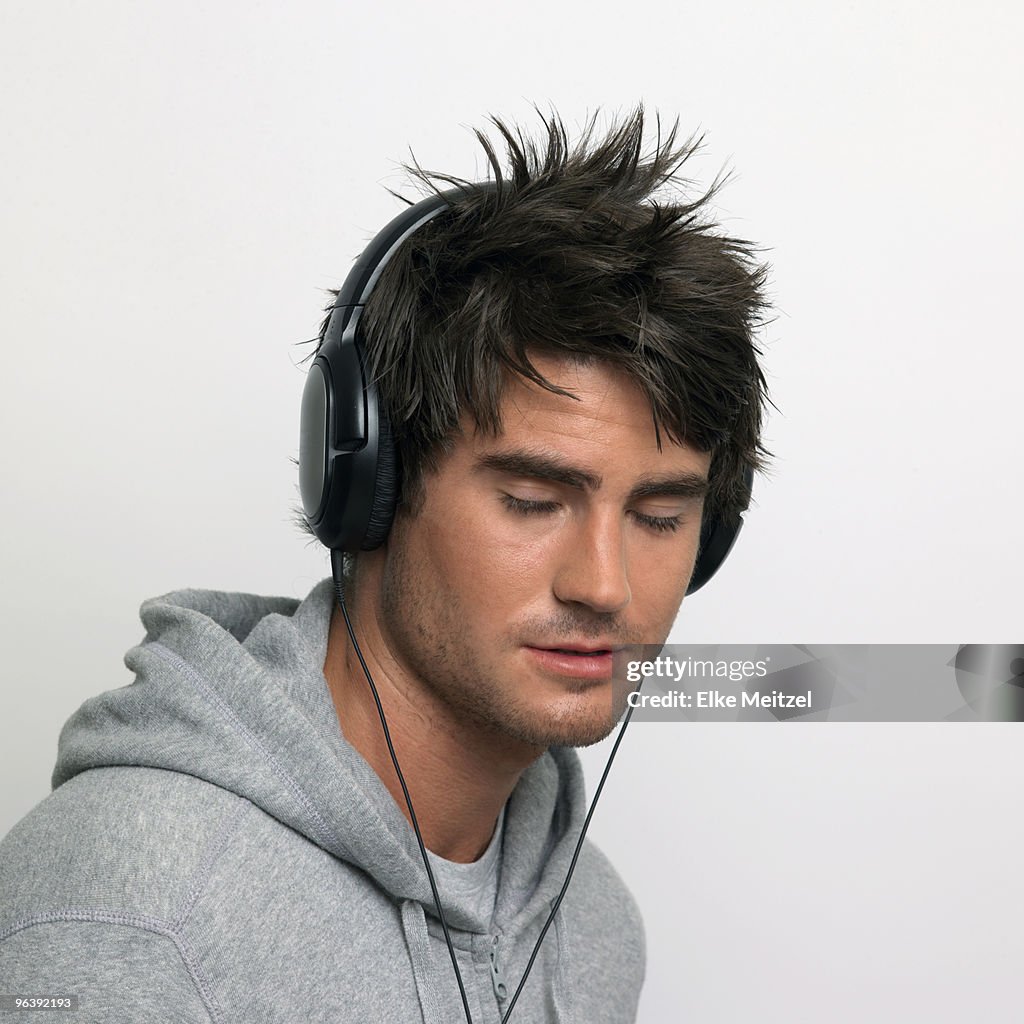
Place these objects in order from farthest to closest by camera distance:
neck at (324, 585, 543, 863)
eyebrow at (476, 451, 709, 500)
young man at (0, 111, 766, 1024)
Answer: neck at (324, 585, 543, 863) → eyebrow at (476, 451, 709, 500) → young man at (0, 111, 766, 1024)

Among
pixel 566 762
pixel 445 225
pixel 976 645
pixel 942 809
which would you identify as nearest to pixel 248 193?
pixel 445 225

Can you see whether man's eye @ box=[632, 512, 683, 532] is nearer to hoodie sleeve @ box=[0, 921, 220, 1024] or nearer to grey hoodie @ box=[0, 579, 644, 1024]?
grey hoodie @ box=[0, 579, 644, 1024]

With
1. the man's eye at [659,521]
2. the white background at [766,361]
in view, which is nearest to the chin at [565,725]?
the man's eye at [659,521]

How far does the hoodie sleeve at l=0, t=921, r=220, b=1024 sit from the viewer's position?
124 centimetres

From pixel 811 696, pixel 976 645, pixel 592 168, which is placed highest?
pixel 592 168

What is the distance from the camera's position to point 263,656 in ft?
5.31

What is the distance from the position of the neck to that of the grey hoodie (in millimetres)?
47

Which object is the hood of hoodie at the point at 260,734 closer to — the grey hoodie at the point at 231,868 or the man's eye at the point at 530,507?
the grey hoodie at the point at 231,868

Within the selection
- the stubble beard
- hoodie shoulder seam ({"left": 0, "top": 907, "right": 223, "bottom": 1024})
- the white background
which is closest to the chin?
the stubble beard

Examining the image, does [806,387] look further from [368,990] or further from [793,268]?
[368,990]

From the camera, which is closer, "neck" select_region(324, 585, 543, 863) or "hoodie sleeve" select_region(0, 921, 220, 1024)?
"hoodie sleeve" select_region(0, 921, 220, 1024)

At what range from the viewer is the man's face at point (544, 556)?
1491mm

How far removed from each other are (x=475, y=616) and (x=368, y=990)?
0.44 meters

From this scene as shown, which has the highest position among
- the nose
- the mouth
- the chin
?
the nose
